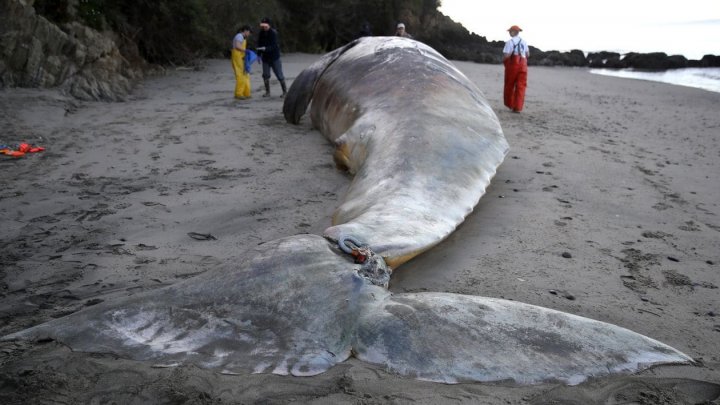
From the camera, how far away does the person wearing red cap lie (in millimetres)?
9727

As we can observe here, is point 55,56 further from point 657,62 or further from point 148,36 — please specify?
point 657,62

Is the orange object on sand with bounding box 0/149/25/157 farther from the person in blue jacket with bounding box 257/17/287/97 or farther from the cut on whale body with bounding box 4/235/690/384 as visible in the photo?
the person in blue jacket with bounding box 257/17/287/97

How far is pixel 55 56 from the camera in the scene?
32.5ft

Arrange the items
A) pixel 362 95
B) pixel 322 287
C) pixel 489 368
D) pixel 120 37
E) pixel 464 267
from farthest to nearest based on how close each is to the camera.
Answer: pixel 120 37 < pixel 362 95 < pixel 464 267 < pixel 322 287 < pixel 489 368

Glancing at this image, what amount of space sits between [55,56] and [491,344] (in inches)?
390

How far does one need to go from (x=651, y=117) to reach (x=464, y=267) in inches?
309

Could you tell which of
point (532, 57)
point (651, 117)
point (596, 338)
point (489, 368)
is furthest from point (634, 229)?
point (532, 57)

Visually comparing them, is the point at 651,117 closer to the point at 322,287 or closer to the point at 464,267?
→ the point at 464,267

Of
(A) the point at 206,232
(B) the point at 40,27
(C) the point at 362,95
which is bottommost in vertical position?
(A) the point at 206,232

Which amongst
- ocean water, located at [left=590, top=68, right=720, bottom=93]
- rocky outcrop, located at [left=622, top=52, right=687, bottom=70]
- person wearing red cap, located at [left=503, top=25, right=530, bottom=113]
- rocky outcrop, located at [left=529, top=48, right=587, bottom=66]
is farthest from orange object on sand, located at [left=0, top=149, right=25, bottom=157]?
rocky outcrop, located at [left=622, top=52, right=687, bottom=70]

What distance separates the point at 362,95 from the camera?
19.0 ft

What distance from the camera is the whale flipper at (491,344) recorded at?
216 cm

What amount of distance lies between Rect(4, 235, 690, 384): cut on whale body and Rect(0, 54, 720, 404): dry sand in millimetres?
64

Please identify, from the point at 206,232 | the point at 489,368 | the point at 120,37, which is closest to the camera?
the point at 489,368
